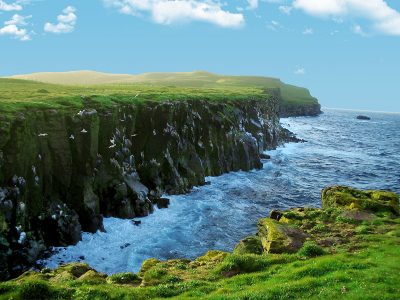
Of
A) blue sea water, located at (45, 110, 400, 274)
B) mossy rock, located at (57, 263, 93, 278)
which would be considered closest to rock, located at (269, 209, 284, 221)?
blue sea water, located at (45, 110, 400, 274)

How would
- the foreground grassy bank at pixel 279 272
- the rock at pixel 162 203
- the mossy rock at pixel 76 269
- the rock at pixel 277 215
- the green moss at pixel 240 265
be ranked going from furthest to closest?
the rock at pixel 162 203, the rock at pixel 277 215, the mossy rock at pixel 76 269, the green moss at pixel 240 265, the foreground grassy bank at pixel 279 272

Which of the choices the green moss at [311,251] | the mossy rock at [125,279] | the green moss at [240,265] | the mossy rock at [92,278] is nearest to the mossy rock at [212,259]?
the green moss at [240,265]

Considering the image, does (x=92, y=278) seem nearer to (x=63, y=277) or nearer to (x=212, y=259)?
(x=63, y=277)

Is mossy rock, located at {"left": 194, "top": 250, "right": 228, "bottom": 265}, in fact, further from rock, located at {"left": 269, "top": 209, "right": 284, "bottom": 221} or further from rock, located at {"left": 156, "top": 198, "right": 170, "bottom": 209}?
rock, located at {"left": 156, "top": 198, "right": 170, "bottom": 209}

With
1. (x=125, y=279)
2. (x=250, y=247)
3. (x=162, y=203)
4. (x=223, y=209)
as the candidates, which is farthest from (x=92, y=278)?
(x=223, y=209)

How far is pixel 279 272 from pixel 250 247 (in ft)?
25.0

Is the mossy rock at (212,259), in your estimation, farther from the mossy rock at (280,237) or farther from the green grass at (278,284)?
the mossy rock at (280,237)

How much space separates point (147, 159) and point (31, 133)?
19913 millimetres

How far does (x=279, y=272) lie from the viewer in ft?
78.7

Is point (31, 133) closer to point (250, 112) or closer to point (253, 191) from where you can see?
point (253, 191)

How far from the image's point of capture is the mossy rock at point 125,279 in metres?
24.6

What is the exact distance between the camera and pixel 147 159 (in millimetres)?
59406

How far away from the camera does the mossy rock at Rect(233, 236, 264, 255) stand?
31.2 metres

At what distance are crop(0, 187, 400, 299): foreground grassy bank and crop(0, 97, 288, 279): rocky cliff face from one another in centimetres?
1330
